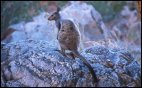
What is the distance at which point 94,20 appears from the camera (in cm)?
1460

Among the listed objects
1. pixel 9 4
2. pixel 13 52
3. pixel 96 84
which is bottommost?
pixel 96 84

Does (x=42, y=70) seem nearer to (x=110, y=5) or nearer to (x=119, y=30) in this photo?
(x=119, y=30)

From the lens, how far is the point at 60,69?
6605 mm

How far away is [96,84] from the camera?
6473mm

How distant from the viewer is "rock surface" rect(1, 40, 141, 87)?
648 centimetres

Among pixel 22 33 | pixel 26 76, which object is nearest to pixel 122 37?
pixel 22 33

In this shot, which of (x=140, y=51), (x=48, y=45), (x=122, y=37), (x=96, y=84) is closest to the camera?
(x=96, y=84)

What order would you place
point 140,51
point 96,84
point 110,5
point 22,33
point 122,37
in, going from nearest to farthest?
1. point 96,84
2. point 140,51
3. point 22,33
4. point 122,37
5. point 110,5

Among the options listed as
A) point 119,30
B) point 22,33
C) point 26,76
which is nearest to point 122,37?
point 119,30

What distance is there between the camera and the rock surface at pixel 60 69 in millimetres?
6477

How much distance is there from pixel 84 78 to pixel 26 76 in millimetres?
863

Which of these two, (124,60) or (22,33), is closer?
(124,60)

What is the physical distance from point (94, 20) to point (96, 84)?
27.1ft

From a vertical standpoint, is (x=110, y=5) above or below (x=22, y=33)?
above
